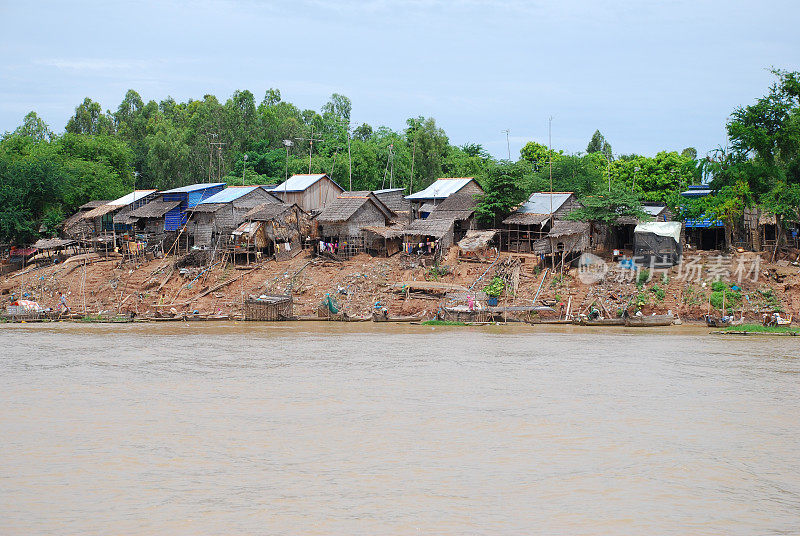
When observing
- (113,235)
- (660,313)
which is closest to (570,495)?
(660,313)

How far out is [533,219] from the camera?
30078mm

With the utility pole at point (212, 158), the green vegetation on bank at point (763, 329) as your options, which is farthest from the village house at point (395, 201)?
the green vegetation on bank at point (763, 329)

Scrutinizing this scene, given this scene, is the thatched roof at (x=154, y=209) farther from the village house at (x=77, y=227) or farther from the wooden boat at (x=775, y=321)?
the wooden boat at (x=775, y=321)

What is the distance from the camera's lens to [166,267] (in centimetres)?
3297

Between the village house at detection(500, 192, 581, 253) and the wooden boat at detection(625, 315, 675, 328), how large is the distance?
652 centimetres

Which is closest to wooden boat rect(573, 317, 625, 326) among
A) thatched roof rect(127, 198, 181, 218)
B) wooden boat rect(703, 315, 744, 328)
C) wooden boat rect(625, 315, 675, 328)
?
wooden boat rect(625, 315, 675, 328)

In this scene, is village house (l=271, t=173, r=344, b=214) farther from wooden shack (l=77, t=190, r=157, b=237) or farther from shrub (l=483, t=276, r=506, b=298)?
shrub (l=483, t=276, r=506, b=298)

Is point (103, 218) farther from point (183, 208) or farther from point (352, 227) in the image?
point (352, 227)

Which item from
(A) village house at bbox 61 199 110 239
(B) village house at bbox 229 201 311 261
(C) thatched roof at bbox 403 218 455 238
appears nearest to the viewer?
(C) thatched roof at bbox 403 218 455 238

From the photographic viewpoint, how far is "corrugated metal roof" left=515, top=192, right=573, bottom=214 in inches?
1206

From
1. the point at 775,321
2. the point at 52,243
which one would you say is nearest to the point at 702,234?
the point at 775,321

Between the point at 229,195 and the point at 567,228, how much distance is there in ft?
51.4

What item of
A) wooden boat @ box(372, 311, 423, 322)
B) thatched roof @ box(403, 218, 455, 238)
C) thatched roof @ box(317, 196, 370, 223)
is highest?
thatched roof @ box(317, 196, 370, 223)

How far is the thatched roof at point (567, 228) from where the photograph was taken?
27.9 meters
